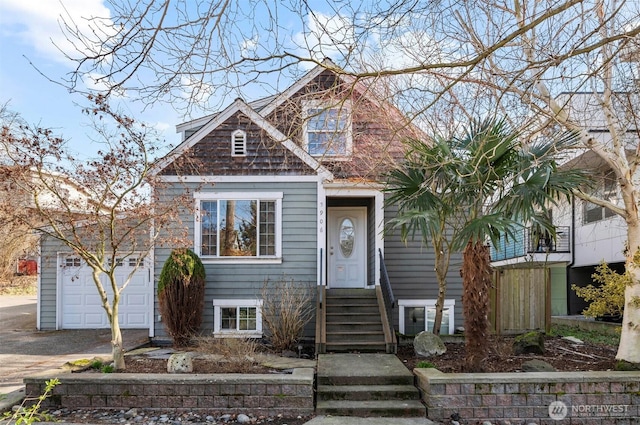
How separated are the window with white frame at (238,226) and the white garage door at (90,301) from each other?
4.09 meters

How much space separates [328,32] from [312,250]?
7.10m

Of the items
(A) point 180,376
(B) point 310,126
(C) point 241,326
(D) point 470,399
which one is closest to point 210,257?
(C) point 241,326

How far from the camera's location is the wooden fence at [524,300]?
37.3 ft

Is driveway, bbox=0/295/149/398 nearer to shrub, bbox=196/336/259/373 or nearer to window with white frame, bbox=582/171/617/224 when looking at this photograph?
shrub, bbox=196/336/259/373

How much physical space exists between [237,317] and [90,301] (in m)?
5.76

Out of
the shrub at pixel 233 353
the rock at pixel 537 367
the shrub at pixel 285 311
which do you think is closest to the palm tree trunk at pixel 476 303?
the rock at pixel 537 367

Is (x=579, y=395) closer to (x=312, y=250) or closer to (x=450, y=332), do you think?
(x=450, y=332)

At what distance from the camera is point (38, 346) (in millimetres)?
11633

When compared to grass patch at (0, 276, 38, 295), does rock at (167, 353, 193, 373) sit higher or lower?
higher

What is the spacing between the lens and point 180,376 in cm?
677

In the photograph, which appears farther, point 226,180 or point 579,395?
point 226,180

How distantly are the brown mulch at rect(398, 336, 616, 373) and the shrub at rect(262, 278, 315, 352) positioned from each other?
82.9 inches

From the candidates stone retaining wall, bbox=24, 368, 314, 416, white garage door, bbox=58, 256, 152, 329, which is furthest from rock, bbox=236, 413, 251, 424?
white garage door, bbox=58, 256, 152, 329

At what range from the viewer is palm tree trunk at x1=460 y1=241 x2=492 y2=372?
707 cm
